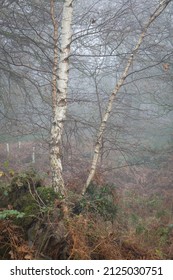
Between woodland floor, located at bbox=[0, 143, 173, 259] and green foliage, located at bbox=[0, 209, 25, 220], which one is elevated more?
green foliage, located at bbox=[0, 209, 25, 220]

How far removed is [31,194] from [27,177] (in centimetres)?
49

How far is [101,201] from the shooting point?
6.84 m

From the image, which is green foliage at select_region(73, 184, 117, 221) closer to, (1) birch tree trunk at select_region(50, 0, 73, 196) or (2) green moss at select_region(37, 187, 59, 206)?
(1) birch tree trunk at select_region(50, 0, 73, 196)

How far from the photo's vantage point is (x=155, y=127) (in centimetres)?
1911

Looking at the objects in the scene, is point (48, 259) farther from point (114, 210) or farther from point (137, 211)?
point (137, 211)

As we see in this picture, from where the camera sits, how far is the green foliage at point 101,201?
6547 millimetres

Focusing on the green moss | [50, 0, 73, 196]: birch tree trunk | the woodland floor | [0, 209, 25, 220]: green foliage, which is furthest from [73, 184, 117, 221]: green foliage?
[0, 209, 25, 220]: green foliage

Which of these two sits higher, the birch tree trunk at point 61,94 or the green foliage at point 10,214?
the birch tree trunk at point 61,94

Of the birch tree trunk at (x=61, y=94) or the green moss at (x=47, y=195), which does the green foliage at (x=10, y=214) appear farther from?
the birch tree trunk at (x=61, y=94)

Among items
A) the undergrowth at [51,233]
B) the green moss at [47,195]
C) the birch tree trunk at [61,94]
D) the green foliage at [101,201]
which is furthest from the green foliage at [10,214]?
the green foliage at [101,201]

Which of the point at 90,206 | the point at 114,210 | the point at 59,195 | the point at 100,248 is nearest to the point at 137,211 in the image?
the point at 114,210

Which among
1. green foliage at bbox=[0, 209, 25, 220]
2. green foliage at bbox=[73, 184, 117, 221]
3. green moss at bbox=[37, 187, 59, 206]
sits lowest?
green foliage at bbox=[73, 184, 117, 221]

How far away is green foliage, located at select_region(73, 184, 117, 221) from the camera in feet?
21.5

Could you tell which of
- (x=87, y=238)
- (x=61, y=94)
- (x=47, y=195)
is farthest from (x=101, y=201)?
(x=61, y=94)
